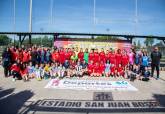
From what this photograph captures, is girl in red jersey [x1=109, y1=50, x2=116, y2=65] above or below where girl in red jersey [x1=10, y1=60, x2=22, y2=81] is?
above

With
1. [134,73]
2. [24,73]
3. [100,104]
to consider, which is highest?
[24,73]

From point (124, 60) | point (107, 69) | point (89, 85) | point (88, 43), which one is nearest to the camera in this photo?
point (89, 85)

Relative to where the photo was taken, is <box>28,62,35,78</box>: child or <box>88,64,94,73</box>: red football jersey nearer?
<box>28,62,35,78</box>: child

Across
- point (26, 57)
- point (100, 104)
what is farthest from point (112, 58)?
point (100, 104)

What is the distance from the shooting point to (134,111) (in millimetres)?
8648

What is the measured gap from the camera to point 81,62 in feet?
58.6

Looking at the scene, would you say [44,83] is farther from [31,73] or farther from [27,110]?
[27,110]

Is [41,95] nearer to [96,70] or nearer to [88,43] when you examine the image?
[96,70]

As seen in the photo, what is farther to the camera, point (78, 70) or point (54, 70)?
point (78, 70)

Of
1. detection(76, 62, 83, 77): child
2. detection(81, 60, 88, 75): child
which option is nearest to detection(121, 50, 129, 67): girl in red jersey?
detection(81, 60, 88, 75): child

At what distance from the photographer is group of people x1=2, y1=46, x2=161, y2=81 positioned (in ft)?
55.9

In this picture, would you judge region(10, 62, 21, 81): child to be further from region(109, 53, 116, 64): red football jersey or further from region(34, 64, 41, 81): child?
region(109, 53, 116, 64): red football jersey

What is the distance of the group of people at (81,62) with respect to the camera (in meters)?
17.0

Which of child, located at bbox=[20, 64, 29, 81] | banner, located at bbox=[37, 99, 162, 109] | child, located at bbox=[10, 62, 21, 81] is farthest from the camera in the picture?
child, located at bbox=[20, 64, 29, 81]
